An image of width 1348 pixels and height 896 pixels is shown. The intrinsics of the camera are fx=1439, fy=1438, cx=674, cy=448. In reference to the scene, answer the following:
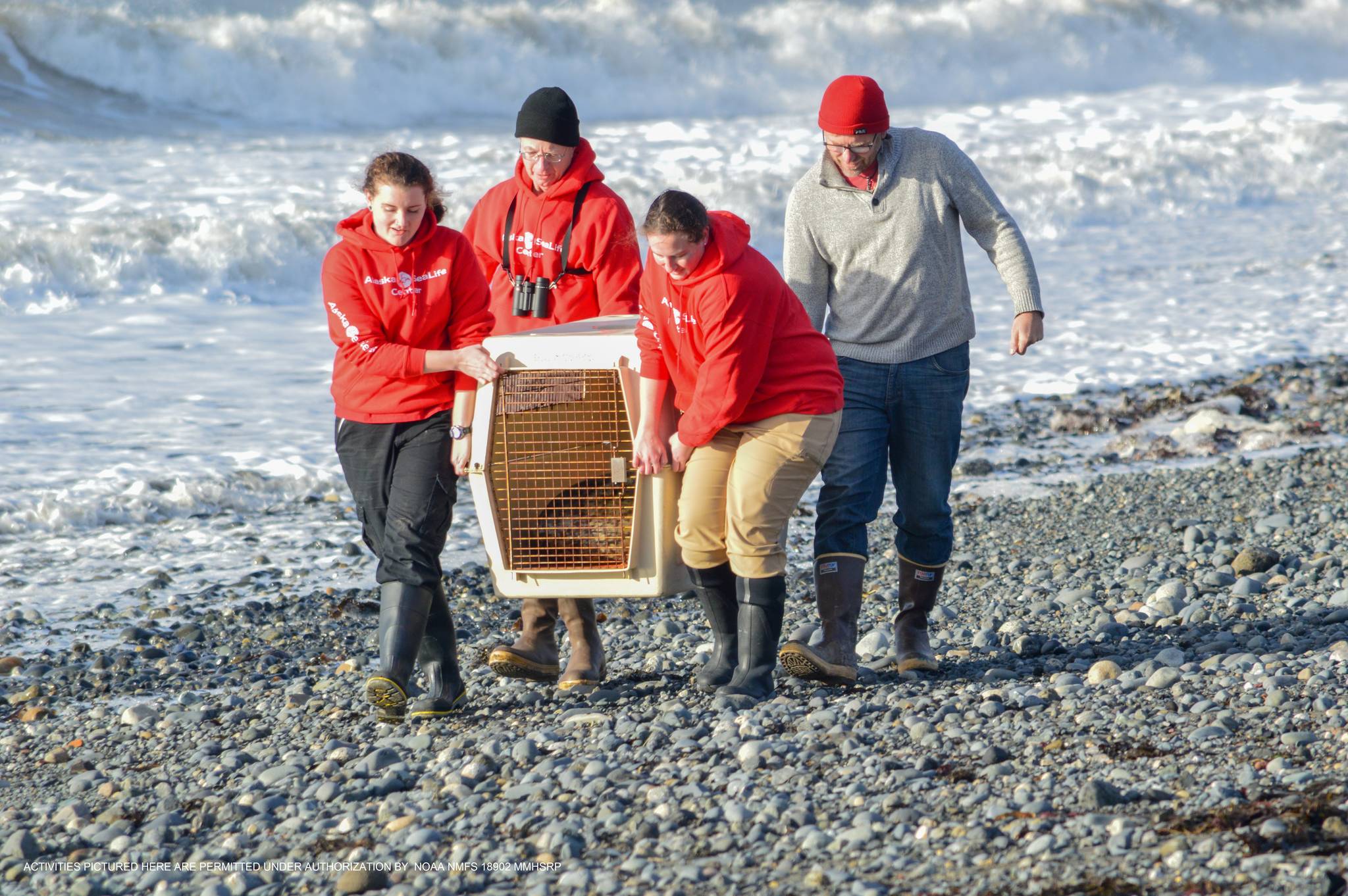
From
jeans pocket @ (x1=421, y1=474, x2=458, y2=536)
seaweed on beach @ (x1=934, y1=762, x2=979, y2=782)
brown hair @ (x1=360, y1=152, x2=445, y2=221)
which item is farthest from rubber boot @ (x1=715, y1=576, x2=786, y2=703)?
brown hair @ (x1=360, y1=152, x2=445, y2=221)

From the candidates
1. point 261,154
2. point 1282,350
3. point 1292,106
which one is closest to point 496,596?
point 1282,350

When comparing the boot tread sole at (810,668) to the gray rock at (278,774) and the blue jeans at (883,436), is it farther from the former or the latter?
the gray rock at (278,774)

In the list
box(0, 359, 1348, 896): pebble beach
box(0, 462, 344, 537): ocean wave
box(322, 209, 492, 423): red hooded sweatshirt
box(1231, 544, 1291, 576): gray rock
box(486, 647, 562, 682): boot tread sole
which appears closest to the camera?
box(0, 359, 1348, 896): pebble beach

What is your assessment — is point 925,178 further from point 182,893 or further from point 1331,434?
point 1331,434

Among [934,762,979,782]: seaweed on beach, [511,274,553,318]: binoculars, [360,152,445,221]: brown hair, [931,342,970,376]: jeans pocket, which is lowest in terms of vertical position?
[934,762,979,782]: seaweed on beach

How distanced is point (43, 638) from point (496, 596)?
187 centimetres

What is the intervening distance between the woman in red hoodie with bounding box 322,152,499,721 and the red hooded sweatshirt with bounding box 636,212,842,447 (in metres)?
0.53

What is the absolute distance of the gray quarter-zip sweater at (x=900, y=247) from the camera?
4.53m

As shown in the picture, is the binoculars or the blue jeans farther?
the binoculars

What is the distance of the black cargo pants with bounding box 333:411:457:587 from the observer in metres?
4.39

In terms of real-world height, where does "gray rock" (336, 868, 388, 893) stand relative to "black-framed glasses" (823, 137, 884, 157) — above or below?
below

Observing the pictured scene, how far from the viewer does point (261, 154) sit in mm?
19406

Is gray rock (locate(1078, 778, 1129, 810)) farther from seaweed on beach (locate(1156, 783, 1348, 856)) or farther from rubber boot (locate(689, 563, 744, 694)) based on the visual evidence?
rubber boot (locate(689, 563, 744, 694))

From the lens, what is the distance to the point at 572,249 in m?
4.86
